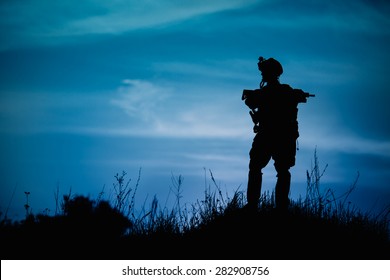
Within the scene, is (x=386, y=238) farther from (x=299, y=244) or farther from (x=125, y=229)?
(x=125, y=229)

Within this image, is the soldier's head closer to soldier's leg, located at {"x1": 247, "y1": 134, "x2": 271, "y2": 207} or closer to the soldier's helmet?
the soldier's helmet

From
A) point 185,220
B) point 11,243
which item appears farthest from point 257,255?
point 11,243

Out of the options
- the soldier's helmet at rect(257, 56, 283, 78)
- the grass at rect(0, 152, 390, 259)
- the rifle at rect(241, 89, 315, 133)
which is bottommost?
the grass at rect(0, 152, 390, 259)

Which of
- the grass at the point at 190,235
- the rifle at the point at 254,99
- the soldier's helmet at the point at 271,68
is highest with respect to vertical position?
the soldier's helmet at the point at 271,68

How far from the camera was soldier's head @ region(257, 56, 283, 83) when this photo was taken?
21.8ft

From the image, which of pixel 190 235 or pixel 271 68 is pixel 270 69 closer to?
pixel 271 68

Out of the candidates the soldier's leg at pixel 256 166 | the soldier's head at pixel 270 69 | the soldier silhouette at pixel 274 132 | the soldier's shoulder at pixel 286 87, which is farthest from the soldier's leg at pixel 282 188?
the soldier's head at pixel 270 69

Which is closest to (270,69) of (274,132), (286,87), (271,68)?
(271,68)

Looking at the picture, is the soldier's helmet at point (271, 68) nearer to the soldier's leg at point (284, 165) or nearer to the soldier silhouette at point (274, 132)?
the soldier silhouette at point (274, 132)

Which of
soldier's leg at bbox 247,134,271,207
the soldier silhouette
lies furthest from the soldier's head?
soldier's leg at bbox 247,134,271,207

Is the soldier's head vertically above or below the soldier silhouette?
above

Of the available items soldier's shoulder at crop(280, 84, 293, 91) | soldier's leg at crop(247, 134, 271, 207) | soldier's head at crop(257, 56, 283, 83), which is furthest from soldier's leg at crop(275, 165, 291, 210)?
soldier's head at crop(257, 56, 283, 83)

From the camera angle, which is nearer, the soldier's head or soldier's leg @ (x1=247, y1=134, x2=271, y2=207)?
soldier's leg @ (x1=247, y1=134, x2=271, y2=207)

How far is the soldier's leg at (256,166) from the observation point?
252 inches
